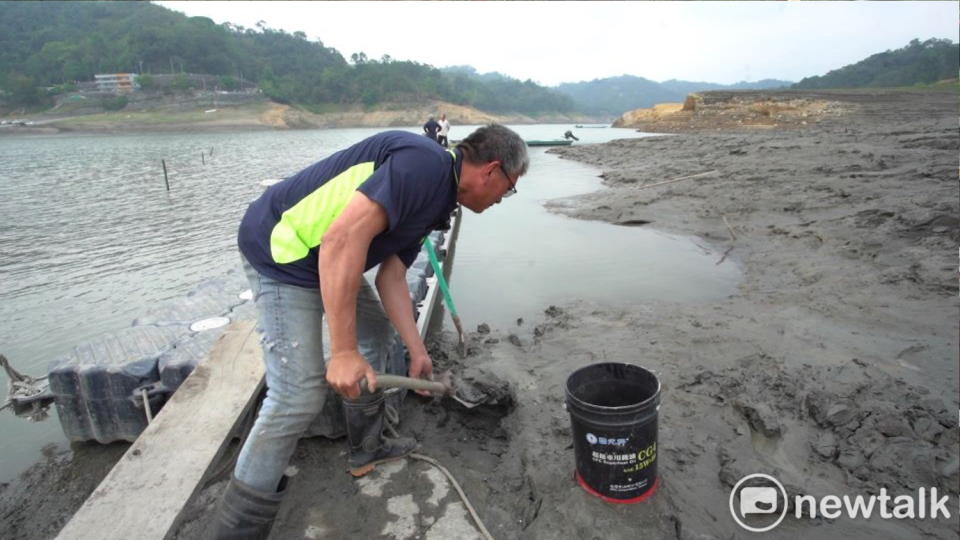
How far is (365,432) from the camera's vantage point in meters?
2.83

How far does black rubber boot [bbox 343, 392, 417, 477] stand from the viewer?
279 cm

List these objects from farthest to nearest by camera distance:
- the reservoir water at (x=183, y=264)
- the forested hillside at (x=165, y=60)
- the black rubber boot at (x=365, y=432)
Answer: the forested hillside at (x=165, y=60) → the reservoir water at (x=183, y=264) → the black rubber boot at (x=365, y=432)

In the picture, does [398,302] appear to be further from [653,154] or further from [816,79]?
[816,79]

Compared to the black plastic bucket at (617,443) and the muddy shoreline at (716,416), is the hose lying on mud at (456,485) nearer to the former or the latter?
the muddy shoreline at (716,416)

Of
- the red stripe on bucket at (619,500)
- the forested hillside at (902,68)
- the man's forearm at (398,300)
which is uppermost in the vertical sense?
the forested hillside at (902,68)

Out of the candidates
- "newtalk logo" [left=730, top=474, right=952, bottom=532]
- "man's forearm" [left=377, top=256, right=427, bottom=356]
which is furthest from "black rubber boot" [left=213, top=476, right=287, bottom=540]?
"newtalk logo" [left=730, top=474, right=952, bottom=532]

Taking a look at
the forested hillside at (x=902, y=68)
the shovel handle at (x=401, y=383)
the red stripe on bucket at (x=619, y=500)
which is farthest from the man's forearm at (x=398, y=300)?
the forested hillside at (x=902, y=68)

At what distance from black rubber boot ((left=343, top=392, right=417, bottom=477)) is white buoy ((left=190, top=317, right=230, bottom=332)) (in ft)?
5.54

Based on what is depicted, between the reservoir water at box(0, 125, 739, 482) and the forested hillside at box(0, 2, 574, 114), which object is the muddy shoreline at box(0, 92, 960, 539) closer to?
the reservoir water at box(0, 125, 739, 482)

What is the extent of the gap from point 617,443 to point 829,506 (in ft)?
3.60

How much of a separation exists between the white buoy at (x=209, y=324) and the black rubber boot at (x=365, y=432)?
1690 millimetres

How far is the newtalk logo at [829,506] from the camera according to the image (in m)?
2.37

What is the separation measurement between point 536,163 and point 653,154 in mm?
4695

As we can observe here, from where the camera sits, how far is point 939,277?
4.65 metres
